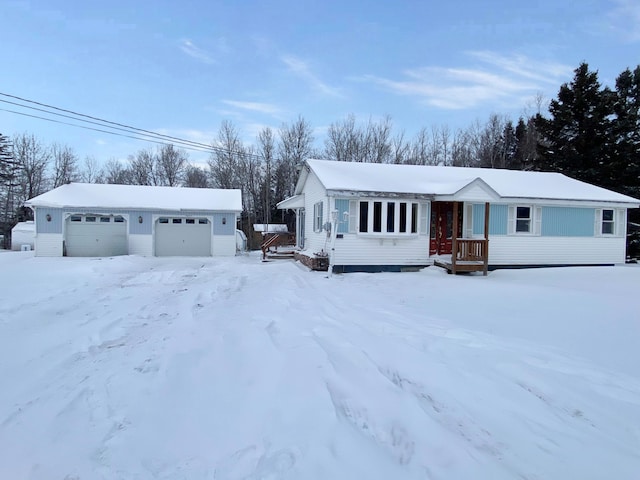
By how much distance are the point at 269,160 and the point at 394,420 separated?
35.5 metres

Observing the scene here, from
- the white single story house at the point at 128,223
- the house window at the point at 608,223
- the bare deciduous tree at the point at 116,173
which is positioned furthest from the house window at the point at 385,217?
the bare deciduous tree at the point at 116,173

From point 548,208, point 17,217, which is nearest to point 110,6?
point 548,208

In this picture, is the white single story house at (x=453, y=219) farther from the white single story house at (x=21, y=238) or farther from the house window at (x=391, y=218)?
the white single story house at (x=21, y=238)

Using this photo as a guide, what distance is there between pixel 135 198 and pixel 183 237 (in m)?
3.29

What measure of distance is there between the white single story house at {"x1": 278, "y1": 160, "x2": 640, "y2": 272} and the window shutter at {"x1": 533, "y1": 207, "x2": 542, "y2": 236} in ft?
0.13

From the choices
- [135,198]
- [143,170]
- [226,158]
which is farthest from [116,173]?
[135,198]

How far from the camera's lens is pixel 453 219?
13.5 m

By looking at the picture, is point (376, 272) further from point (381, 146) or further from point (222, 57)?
point (381, 146)

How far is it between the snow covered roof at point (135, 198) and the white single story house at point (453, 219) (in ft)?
19.0

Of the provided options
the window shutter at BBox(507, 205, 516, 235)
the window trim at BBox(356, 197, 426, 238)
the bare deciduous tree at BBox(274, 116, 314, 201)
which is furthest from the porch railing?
the bare deciduous tree at BBox(274, 116, 314, 201)

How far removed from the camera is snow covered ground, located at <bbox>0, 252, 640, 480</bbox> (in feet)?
9.32

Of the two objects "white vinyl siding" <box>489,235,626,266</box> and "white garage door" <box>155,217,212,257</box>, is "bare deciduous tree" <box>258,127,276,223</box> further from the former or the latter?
"white vinyl siding" <box>489,235,626,266</box>

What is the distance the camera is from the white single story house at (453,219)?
1389 centimetres

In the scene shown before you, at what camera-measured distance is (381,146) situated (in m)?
37.1
